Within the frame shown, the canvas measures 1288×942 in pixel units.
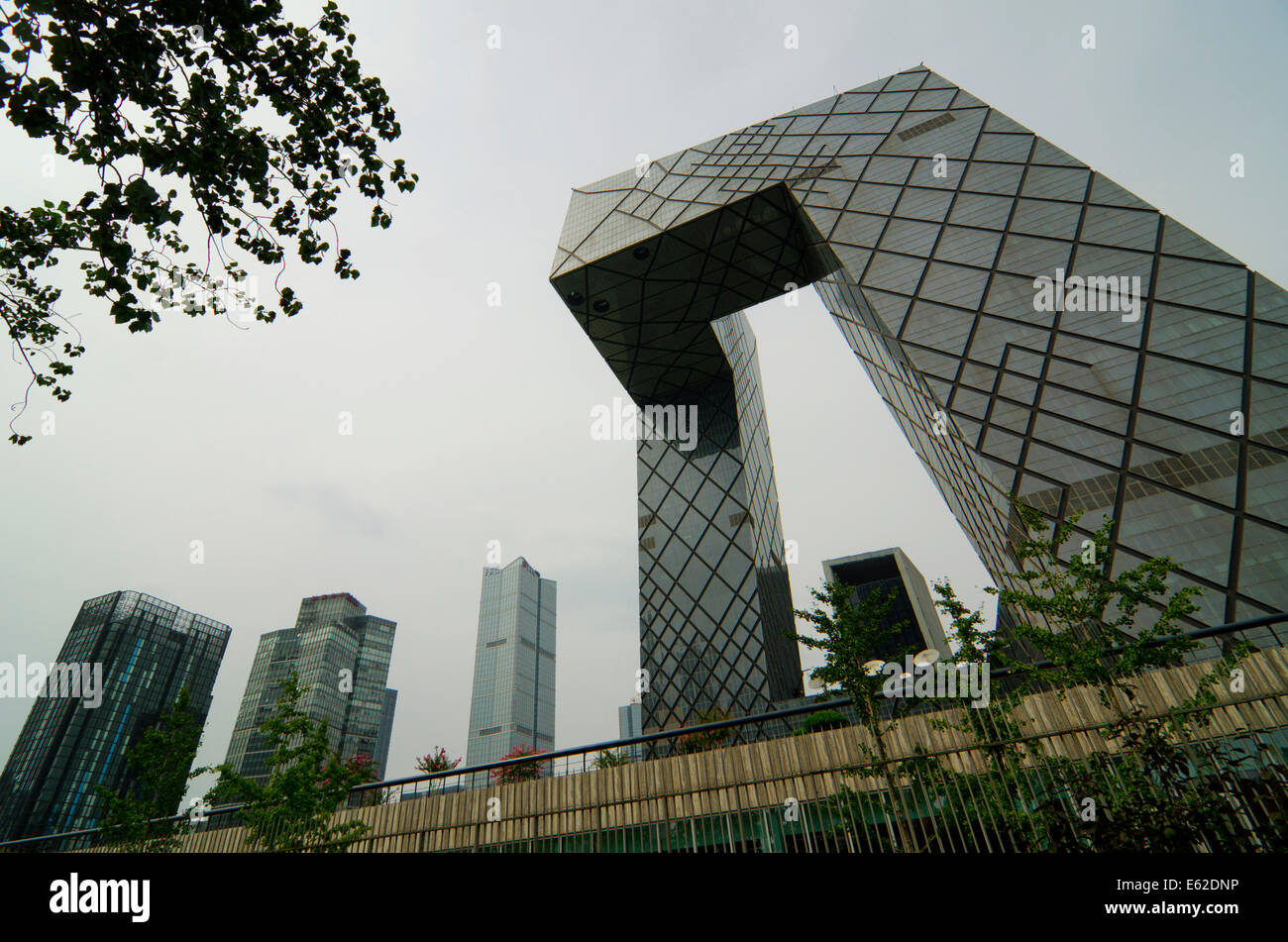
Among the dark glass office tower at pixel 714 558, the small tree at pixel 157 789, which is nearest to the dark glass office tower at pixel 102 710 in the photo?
the dark glass office tower at pixel 714 558

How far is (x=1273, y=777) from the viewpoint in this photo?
673cm

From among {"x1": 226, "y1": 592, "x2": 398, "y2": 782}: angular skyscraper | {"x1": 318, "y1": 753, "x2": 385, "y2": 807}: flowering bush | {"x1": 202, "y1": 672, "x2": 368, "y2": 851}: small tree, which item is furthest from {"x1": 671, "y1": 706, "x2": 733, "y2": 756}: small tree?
{"x1": 226, "y1": 592, "x2": 398, "y2": 782}: angular skyscraper

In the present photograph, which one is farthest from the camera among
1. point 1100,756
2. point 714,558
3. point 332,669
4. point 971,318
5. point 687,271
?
point 332,669

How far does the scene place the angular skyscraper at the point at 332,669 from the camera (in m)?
128

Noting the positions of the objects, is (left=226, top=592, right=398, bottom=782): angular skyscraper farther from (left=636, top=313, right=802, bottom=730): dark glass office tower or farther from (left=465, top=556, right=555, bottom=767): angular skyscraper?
(left=636, top=313, right=802, bottom=730): dark glass office tower

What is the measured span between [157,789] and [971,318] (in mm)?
30611

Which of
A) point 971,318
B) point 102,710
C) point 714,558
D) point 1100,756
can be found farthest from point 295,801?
point 102,710

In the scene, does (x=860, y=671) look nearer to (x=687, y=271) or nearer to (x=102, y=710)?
(x=687, y=271)

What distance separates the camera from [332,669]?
134 meters

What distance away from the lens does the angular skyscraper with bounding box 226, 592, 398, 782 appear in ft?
418

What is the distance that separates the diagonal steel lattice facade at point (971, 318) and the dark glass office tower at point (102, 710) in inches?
3524

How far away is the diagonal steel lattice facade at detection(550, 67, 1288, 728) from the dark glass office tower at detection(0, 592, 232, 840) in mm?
89521
